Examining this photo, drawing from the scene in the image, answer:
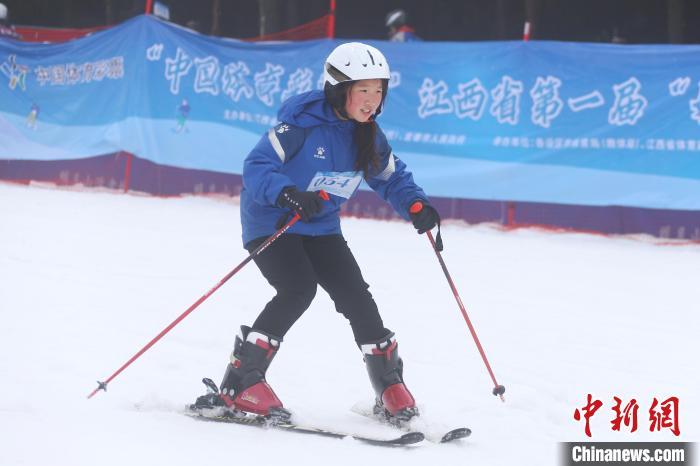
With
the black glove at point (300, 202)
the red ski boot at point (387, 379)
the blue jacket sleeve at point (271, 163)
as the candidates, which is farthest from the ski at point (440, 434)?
the blue jacket sleeve at point (271, 163)

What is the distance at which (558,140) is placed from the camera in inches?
352

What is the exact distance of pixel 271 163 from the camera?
137 inches

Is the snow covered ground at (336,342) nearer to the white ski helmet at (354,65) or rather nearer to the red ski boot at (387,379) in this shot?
the red ski boot at (387,379)

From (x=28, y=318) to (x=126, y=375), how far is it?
45.1 inches

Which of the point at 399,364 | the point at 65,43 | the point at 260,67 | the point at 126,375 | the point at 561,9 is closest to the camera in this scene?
the point at 399,364

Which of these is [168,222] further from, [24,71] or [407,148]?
[24,71]

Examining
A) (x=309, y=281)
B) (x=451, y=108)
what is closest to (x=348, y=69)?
(x=309, y=281)

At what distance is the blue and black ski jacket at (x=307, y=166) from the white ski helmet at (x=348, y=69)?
0.21 ft

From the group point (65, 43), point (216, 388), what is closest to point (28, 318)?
point (216, 388)

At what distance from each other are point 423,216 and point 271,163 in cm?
70

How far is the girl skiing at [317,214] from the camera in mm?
3516

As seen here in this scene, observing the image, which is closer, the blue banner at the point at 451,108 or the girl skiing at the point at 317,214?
the girl skiing at the point at 317,214

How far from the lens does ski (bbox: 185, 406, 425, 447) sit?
10.9 ft

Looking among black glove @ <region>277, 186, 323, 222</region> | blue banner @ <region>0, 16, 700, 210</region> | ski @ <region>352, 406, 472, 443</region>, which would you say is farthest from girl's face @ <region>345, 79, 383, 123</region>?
blue banner @ <region>0, 16, 700, 210</region>
